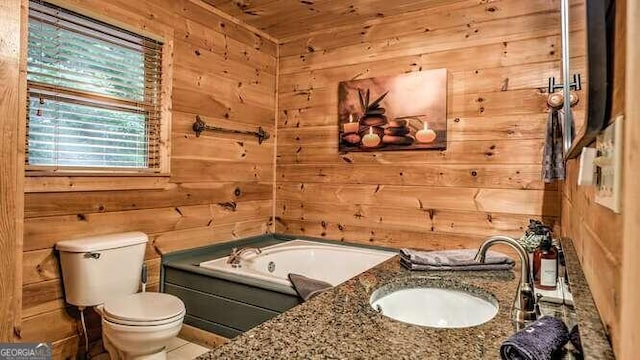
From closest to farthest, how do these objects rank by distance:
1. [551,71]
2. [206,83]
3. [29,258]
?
[29,258] < [551,71] < [206,83]

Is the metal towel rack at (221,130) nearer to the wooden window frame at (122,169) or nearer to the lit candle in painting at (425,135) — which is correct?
the wooden window frame at (122,169)

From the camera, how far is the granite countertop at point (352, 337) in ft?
3.04

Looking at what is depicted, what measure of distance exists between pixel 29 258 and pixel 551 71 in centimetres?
326

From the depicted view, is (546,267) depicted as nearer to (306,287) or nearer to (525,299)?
(525,299)

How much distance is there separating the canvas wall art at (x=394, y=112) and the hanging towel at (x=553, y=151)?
73 centimetres

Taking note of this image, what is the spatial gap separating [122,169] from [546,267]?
2336mm

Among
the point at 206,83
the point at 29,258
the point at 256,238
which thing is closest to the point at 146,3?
the point at 206,83

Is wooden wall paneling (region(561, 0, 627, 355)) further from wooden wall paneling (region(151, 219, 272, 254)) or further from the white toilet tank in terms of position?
wooden wall paneling (region(151, 219, 272, 254))

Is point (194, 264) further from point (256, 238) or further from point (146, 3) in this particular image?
point (146, 3)

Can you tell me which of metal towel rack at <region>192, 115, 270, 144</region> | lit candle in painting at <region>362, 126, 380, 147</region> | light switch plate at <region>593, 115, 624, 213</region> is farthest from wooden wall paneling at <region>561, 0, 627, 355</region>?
metal towel rack at <region>192, 115, 270, 144</region>

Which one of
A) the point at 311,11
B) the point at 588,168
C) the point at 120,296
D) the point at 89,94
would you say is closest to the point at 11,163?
the point at 89,94

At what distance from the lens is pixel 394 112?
3098 mm

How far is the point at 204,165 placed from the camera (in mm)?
3018

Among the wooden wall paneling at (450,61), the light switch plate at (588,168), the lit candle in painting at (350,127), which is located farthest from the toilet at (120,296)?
the wooden wall paneling at (450,61)
